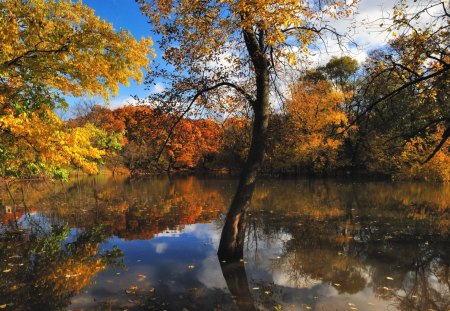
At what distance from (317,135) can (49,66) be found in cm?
3085

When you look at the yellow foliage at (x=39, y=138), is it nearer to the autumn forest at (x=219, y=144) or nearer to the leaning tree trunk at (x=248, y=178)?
the autumn forest at (x=219, y=144)

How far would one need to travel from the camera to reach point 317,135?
120ft

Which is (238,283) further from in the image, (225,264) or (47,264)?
(47,264)

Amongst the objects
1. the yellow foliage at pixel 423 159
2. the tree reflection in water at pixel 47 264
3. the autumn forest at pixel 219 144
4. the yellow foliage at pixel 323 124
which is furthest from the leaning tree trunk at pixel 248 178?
the yellow foliage at pixel 323 124

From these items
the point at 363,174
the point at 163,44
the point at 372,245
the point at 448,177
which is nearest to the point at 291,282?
the point at 372,245

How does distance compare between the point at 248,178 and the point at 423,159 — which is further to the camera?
the point at 423,159

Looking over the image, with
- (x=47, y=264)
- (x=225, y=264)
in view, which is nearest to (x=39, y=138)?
(x=47, y=264)

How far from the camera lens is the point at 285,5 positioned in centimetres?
649

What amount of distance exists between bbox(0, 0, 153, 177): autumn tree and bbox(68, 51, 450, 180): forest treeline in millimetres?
1560

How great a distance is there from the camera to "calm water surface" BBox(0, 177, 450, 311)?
6.90 meters

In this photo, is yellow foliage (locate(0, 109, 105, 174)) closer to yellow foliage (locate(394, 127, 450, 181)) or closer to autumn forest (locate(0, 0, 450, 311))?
autumn forest (locate(0, 0, 450, 311))

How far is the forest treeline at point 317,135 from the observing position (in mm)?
9844

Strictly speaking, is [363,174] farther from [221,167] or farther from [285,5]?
[285,5]

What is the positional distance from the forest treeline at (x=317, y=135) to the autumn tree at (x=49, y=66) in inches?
61.4
